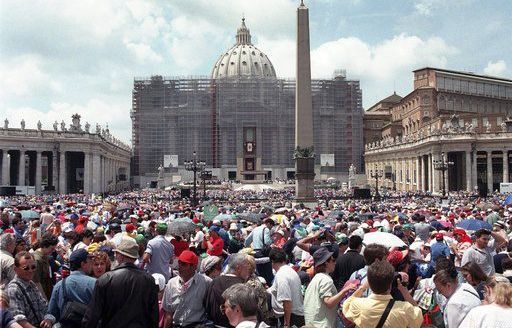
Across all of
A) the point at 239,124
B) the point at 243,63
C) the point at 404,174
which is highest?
the point at 243,63

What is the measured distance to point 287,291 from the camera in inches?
266

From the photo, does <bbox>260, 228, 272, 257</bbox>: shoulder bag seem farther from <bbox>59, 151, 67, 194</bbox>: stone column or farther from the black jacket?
<bbox>59, 151, 67, 194</bbox>: stone column

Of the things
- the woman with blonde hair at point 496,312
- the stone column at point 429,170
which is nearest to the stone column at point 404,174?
the stone column at point 429,170

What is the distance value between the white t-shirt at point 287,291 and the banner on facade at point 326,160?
98.4m

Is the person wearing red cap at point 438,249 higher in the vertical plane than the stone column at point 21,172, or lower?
lower

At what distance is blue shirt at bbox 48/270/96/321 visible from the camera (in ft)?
19.3

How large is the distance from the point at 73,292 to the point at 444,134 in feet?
233

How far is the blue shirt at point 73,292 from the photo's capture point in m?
5.88

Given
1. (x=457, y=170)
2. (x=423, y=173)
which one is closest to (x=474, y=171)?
(x=457, y=170)

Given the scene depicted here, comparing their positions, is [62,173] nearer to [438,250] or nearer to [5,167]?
[5,167]

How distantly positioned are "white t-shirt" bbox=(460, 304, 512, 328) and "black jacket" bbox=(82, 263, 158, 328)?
294cm

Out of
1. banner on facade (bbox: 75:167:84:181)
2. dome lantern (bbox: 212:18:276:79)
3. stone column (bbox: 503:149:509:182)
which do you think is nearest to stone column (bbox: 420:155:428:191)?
stone column (bbox: 503:149:509:182)

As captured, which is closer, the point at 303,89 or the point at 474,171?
the point at 303,89

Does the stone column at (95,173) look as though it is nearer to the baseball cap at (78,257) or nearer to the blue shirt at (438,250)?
the blue shirt at (438,250)
